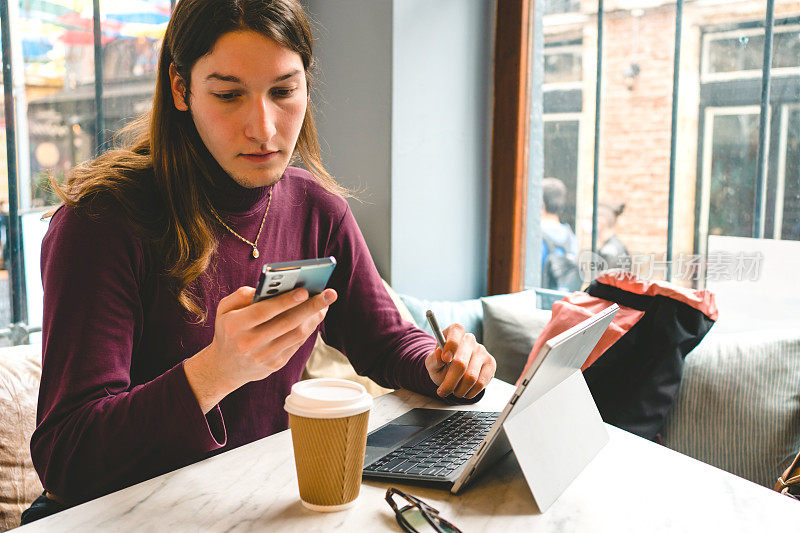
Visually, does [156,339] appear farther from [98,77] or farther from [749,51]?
[749,51]

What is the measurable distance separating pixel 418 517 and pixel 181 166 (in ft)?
2.44

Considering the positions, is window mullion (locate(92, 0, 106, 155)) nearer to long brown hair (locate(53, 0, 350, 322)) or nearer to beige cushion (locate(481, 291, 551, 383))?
long brown hair (locate(53, 0, 350, 322))

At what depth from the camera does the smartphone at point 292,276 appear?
0.63 meters

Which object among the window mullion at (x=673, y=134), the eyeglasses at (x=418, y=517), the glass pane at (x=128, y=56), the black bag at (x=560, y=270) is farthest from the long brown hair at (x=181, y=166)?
the black bag at (x=560, y=270)

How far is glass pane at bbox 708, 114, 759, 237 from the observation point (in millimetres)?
1891

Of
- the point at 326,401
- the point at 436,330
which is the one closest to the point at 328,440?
the point at 326,401

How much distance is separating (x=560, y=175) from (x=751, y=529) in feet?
5.96

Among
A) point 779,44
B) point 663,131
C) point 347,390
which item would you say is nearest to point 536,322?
point 663,131

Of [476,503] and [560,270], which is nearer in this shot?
[476,503]

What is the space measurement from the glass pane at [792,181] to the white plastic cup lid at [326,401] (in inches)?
Answer: 63.1

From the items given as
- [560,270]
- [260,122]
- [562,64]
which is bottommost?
[560,270]

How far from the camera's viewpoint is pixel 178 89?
1.14 m

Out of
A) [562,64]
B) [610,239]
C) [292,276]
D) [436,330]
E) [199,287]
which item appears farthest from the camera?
→ [562,64]

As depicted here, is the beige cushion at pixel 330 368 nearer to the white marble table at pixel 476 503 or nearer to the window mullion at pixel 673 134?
the window mullion at pixel 673 134
